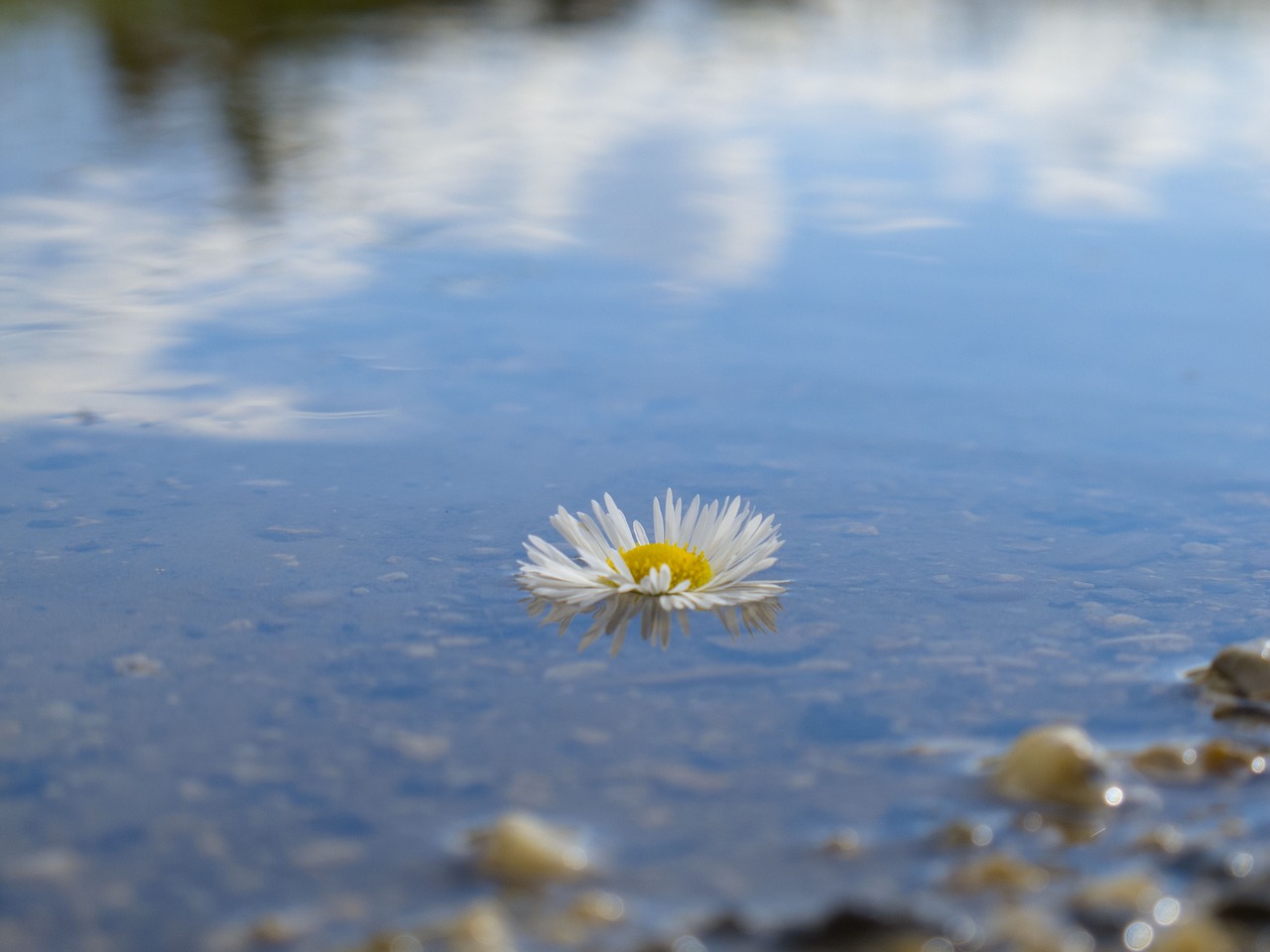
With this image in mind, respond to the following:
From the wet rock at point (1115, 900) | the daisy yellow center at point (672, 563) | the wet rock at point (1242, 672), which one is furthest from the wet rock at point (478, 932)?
the wet rock at point (1242, 672)

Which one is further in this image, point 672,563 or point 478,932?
point 672,563

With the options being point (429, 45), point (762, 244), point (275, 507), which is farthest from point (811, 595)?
point (429, 45)

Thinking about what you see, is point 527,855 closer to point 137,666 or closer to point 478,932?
point 478,932

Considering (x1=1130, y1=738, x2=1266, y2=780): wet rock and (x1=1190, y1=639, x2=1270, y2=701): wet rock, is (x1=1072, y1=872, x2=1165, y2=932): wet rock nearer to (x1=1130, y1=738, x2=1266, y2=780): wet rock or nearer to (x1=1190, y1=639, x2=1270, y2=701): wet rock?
(x1=1130, y1=738, x2=1266, y2=780): wet rock

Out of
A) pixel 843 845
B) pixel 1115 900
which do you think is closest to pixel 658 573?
pixel 843 845

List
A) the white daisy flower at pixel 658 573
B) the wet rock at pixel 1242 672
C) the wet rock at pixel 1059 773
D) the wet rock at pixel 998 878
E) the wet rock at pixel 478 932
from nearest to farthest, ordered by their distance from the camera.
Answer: the wet rock at pixel 478 932 < the wet rock at pixel 998 878 < the wet rock at pixel 1059 773 < the wet rock at pixel 1242 672 < the white daisy flower at pixel 658 573

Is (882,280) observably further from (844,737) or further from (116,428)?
(844,737)

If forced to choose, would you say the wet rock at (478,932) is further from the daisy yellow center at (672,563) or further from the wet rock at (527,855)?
the daisy yellow center at (672,563)
